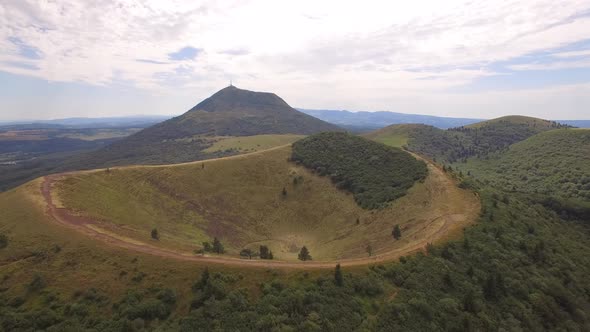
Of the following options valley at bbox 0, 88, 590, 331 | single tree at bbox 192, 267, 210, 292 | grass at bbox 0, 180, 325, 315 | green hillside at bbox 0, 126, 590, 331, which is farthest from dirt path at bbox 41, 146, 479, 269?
single tree at bbox 192, 267, 210, 292

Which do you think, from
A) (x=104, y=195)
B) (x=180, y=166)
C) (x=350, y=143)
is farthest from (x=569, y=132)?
(x=104, y=195)

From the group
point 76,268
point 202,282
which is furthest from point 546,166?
point 76,268

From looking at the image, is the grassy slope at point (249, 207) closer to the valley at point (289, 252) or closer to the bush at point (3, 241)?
the valley at point (289, 252)

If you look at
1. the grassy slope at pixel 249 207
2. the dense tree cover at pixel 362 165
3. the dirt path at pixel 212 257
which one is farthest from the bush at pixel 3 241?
the dense tree cover at pixel 362 165

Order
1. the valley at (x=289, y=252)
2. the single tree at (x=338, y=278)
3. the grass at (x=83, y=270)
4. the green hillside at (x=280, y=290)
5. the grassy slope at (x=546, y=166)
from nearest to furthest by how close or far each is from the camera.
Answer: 1. the green hillside at (x=280, y=290)
2. the valley at (x=289, y=252)
3. the grass at (x=83, y=270)
4. the single tree at (x=338, y=278)
5. the grassy slope at (x=546, y=166)

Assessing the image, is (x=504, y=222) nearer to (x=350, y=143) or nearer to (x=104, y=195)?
(x=350, y=143)

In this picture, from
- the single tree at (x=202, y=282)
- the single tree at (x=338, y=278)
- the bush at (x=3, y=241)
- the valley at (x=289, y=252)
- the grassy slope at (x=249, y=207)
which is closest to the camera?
the valley at (x=289, y=252)
